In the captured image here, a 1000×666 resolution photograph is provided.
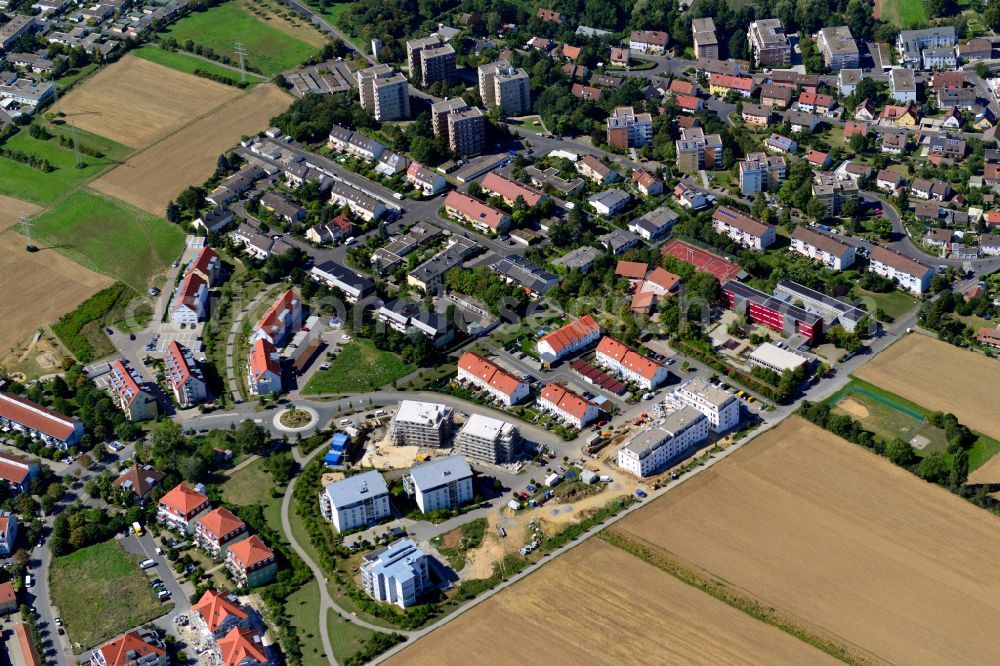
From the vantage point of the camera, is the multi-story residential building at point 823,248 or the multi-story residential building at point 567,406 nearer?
the multi-story residential building at point 567,406

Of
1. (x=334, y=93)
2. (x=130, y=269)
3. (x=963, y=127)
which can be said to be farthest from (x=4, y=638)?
(x=963, y=127)

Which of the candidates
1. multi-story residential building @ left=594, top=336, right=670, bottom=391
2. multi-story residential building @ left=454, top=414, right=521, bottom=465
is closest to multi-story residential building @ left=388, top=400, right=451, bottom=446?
multi-story residential building @ left=454, top=414, right=521, bottom=465

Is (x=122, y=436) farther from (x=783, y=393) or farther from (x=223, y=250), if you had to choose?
(x=783, y=393)

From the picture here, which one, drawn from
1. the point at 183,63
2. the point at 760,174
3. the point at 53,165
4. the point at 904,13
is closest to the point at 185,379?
the point at 53,165

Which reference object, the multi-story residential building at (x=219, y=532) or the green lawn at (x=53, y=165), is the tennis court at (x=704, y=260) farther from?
the green lawn at (x=53, y=165)

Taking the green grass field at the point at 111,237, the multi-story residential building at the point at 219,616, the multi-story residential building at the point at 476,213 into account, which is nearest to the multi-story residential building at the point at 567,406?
the multi-story residential building at the point at 476,213
